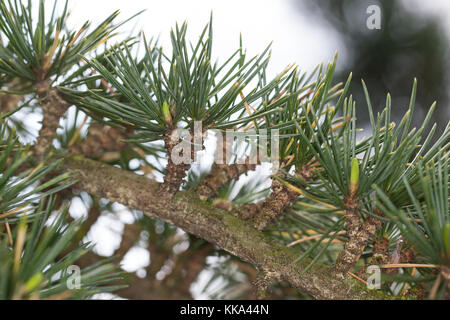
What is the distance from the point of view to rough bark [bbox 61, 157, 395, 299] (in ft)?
0.86

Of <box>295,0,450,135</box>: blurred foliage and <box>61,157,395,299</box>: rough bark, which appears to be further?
<box>295,0,450,135</box>: blurred foliage

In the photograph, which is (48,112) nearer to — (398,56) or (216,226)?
(216,226)

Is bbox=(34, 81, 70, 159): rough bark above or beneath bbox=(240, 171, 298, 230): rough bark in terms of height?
above

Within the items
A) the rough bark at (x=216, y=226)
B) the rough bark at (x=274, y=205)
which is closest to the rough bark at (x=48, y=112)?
the rough bark at (x=216, y=226)

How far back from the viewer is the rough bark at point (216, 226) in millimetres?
261

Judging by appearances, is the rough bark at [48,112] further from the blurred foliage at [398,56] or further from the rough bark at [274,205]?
the blurred foliage at [398,56]

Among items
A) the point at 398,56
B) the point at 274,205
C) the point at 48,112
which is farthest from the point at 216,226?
the point at 398,56

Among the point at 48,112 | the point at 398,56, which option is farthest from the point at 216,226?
the point at 398,56

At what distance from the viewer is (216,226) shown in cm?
30

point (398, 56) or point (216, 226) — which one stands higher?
point (398, 56)

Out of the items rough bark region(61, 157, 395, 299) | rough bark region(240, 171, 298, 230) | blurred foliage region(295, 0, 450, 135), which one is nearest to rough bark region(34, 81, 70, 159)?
rough bark region(61, 157, 395, 299)

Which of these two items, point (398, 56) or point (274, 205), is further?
point (398, 56)

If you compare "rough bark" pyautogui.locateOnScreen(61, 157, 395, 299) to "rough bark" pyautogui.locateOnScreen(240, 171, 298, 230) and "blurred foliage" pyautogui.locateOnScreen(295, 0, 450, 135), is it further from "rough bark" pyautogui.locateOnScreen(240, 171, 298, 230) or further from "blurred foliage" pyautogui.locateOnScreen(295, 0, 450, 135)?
"blurred foliage" pyautogui.locateOnScreen(295, 0, 450, 135)

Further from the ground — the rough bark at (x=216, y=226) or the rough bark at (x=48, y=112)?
the rough bark at (x=48, y=112)
